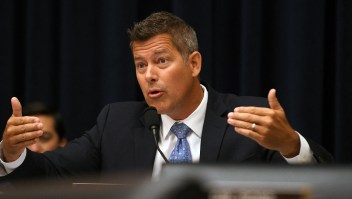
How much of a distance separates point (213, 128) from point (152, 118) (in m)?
0.24

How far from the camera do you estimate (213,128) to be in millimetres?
2127

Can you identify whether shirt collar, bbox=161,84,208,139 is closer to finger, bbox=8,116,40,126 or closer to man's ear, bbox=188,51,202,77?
man's ear, bbox=188,51,202,77

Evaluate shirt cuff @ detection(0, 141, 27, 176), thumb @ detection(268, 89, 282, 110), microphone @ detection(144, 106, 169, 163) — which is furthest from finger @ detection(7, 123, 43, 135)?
thumb @ detection(268, 89, 282, 110)

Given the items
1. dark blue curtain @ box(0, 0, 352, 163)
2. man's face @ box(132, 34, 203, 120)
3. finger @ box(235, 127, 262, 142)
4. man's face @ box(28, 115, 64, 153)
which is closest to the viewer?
finger @ box(235, 127, 262, 142)

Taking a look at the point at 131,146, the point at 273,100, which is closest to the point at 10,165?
the point at 131,146

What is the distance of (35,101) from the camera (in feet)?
9.87

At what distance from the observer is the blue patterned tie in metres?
2.03

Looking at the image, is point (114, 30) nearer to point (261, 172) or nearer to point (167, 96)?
point (167, 96)

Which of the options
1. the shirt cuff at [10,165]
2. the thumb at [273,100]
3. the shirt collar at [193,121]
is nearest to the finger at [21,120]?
the shirt cuff at [10,165]

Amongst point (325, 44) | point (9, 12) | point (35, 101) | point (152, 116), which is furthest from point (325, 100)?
point (9, 12)

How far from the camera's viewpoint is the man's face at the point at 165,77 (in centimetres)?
212

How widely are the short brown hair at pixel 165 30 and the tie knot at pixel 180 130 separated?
0.94ft

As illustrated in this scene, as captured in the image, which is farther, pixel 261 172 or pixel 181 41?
pixel 181 41

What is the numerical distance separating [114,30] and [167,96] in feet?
2.95
